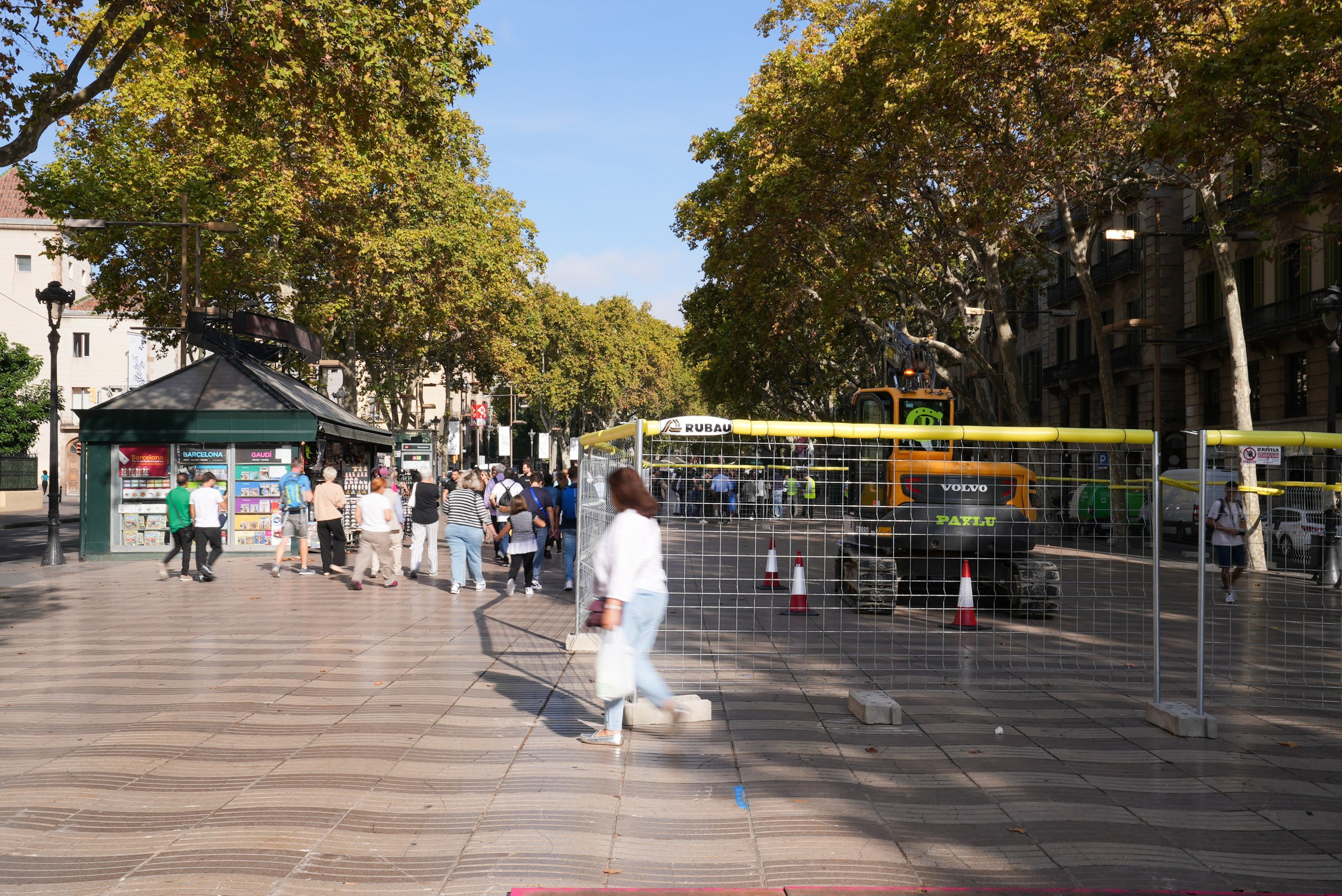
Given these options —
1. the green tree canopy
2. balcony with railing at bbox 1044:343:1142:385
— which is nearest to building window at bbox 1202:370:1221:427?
balcony with railing at bbox 1044:343:1142:385

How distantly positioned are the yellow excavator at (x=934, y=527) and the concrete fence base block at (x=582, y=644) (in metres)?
2.38

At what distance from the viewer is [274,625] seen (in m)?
11.6

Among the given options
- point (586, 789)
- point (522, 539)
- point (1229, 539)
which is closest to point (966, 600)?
point (586, 789)

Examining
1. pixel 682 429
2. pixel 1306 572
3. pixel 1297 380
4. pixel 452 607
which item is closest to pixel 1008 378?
pixel 1297 380

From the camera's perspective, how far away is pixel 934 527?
24.7 ft

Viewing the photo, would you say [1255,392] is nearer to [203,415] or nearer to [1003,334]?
[1003,334]

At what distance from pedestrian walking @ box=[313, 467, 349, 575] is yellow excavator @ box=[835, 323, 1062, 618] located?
10.8 metres

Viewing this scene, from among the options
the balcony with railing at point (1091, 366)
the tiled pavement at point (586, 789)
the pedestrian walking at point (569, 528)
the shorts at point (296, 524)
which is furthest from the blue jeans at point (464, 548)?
the balcony with railing at point (1091, 366)

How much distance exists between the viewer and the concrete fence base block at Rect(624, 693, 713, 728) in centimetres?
695

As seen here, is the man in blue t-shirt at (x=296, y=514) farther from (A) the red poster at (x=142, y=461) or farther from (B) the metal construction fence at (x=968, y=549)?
(B) the metal construction fence at (x=968, y=549)

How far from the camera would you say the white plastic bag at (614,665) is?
612 centimetres

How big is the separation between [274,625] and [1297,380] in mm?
26380

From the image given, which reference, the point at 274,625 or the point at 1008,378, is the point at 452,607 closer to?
the point at 274,625

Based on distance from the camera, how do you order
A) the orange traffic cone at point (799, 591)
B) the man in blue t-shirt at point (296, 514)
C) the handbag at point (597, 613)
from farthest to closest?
the man in blue t-shirt at point (296, 514), the orange traffic cone at point (799, 591), the handbag at point (597, 613)
